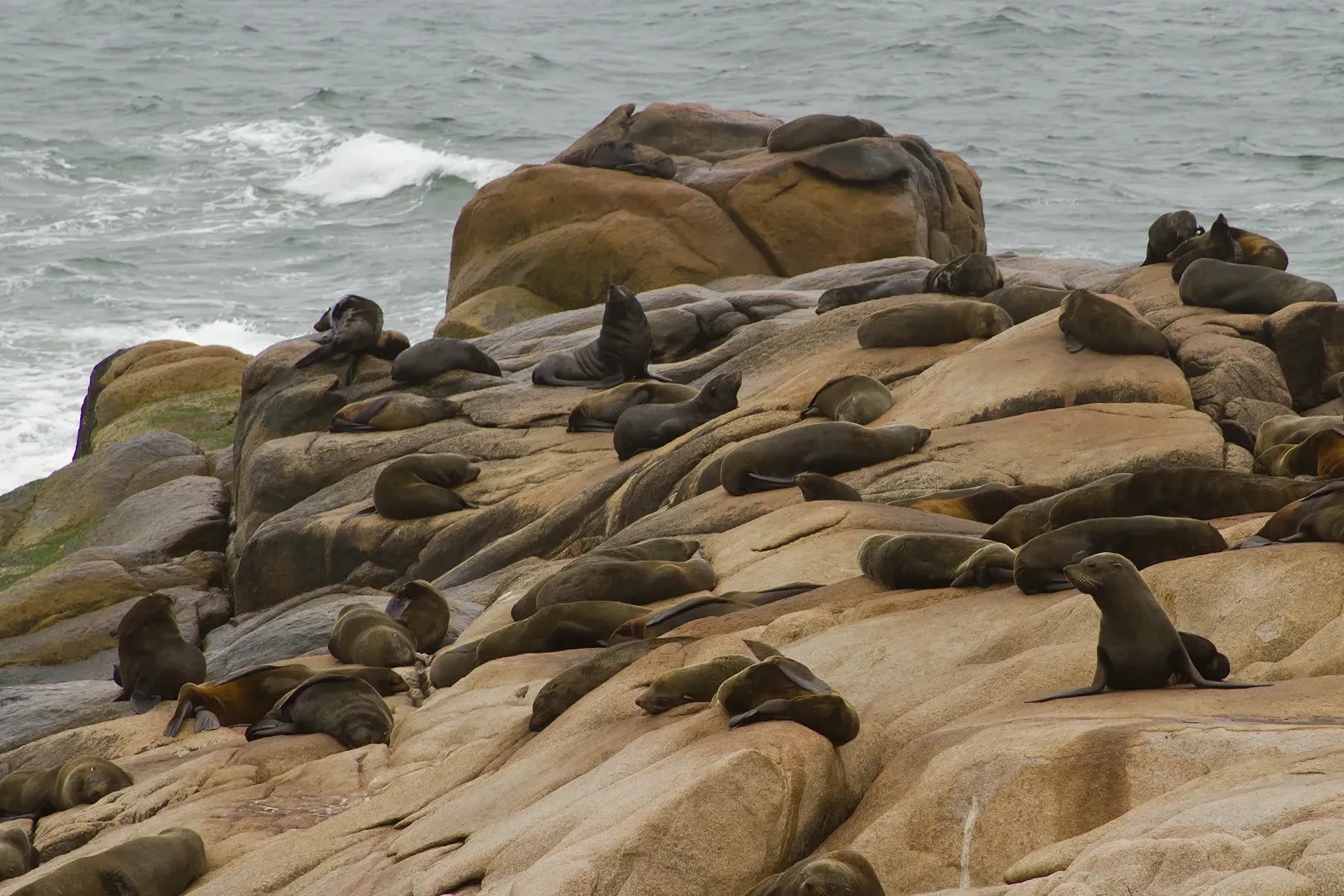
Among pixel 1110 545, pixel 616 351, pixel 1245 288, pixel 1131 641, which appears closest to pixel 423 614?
pixel 1110 545

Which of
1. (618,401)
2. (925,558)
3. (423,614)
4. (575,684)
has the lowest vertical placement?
(423,614)

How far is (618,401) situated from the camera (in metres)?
12.4

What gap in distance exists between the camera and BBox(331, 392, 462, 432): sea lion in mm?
13570

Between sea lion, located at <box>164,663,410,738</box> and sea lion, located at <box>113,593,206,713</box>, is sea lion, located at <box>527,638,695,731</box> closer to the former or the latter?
sea lion, located at <box>164,663,410,738</box>

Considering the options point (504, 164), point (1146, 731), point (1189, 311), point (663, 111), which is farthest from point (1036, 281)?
point (504, 164)

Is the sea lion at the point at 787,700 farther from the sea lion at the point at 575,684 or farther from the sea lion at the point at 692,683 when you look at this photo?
the sea lion at the point at 575,684

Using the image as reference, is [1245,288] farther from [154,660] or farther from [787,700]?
[154,660]

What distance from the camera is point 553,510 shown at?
10992mm

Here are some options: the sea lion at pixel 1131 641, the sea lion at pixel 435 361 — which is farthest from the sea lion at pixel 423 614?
the sea lion at pixel 435 361

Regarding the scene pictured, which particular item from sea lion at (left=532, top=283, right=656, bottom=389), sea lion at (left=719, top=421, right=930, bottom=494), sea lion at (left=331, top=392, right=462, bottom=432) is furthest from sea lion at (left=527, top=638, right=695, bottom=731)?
sea lion at (left=331, top=392, right=462, bottom=432)

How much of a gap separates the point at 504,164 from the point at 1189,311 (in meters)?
29.2

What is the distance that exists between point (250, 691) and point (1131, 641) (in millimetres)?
5238

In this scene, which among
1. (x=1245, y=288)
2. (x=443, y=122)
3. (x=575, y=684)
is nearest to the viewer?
(x=575, y=684)

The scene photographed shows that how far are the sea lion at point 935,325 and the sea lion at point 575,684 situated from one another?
18.0 feet
